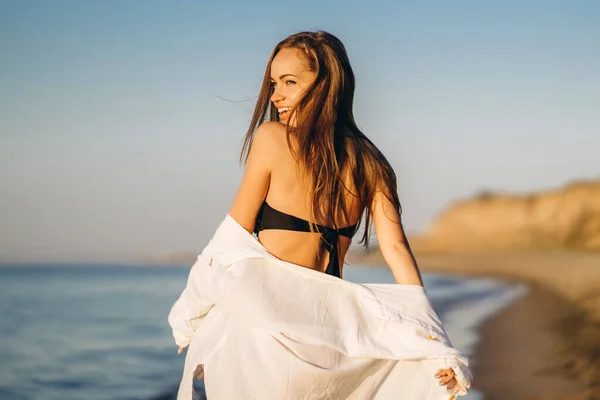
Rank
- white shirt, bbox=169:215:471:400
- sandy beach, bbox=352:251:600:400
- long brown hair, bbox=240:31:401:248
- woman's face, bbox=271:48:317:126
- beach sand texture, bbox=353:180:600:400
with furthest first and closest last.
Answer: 1. beach sand texture, bbox=353:180:600:400
2. sandy beach, bbox=352:251:600:400
3. woman's face, bbox=271:48:317:126
4. long brown hair, bbox=240:31:401:248
5. white shirt, bbox=169:215:471:400

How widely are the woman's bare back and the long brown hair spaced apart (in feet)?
0.10

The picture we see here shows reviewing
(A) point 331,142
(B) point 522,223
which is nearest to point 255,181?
(A) point 331,142

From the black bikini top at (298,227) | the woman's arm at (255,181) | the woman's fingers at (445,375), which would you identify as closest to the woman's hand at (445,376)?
the woman's fingers at (445,375)

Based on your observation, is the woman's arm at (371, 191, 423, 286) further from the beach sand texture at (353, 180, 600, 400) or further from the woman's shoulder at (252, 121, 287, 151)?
the beach sand texture at (353, 180, 600, 400)

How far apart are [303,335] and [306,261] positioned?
1.05 feet

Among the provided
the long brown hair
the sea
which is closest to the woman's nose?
the long brown hair

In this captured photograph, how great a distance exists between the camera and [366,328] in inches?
105

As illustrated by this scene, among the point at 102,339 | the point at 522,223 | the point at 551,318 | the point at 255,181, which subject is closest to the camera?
the point at 255,181

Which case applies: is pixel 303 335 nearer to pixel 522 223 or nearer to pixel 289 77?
pixel 289 77

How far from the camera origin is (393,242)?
2912 mm

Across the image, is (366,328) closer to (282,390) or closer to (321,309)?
(321,309)

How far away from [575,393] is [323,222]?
223 inches

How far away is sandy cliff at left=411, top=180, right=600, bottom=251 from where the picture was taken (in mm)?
53062

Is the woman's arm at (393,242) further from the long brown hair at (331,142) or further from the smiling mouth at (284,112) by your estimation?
the smiling mouth at (284,112)
